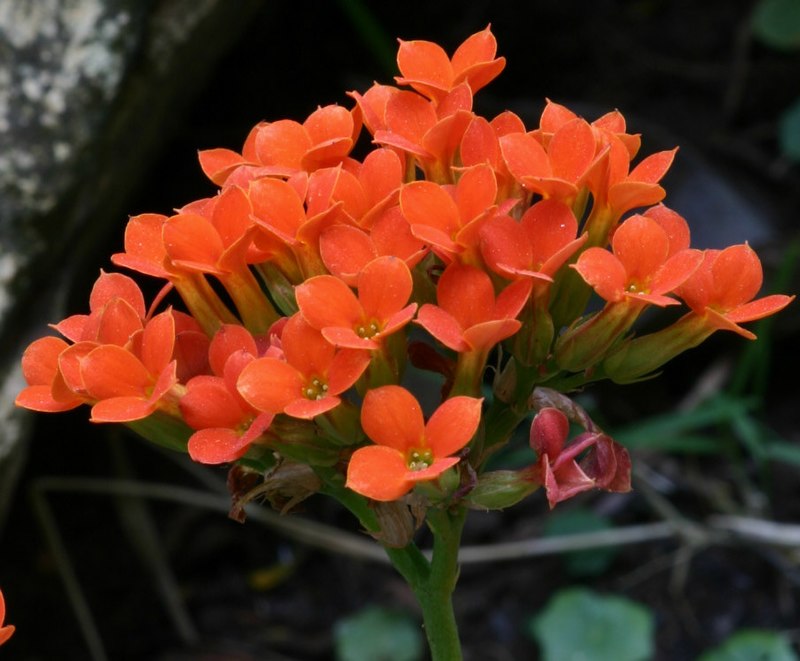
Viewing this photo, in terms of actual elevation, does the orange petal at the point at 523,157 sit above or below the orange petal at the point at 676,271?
above

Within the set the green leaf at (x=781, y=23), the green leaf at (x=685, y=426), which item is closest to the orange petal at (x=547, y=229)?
the green leaf at (x=685, y=426)

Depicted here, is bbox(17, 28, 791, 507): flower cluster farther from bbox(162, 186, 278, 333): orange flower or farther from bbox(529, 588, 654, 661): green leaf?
bbox(529, 588, 654, 661): green leaf

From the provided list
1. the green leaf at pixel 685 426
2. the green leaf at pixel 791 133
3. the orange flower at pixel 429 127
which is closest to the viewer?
the orange flower at pixel 429 127

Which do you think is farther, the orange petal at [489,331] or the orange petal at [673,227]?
the orange petal at [673,227]

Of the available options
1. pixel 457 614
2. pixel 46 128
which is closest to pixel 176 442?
pixel 46 128

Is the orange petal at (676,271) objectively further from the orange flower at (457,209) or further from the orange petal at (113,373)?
the orange petal at (113,373)

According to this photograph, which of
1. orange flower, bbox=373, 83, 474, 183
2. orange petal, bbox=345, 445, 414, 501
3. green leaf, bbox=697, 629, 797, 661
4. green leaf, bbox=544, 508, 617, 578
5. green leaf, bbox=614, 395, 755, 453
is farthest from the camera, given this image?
green leaf, bbox=544, 508, 617, 578

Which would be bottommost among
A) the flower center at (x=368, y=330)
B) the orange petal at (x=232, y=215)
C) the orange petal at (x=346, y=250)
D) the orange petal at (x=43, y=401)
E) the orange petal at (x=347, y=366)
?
the orange petal at (x=347, y=366)

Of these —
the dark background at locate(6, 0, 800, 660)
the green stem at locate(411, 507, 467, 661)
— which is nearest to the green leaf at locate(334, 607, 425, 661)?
the dark background at locate(6, 0, 800, 660)
